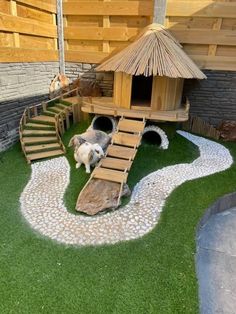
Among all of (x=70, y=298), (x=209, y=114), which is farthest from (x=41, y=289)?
(x=209, y=114)

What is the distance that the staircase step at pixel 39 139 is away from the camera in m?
8.71

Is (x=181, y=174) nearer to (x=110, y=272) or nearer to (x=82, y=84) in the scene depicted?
(x=110, y=272)

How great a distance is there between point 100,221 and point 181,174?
10.5 ft

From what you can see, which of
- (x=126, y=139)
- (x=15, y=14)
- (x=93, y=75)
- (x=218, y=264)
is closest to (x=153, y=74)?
(x=126, y=139)

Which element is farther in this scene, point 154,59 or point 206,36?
point 206,36

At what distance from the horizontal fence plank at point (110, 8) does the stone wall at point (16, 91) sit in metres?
2.51

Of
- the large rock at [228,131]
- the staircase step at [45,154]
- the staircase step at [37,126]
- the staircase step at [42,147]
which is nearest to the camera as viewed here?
the staircase step at [45,154]

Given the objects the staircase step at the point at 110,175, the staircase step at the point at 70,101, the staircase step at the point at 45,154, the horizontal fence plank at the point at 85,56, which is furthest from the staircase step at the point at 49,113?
the staircase step at the point at 110,175

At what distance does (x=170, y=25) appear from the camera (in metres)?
Answer: 10.2

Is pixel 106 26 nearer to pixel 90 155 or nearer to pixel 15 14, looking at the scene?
pixel 15 14

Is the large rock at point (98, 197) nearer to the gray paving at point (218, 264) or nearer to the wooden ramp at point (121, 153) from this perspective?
the wooden ramp at point (121, 153)

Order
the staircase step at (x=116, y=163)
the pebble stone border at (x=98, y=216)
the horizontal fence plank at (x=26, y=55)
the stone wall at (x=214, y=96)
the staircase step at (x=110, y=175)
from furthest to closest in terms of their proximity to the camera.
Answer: the stone wall at (x=214, y=96) < the horizontal fence plank at (x=26, y=55) < the staircase step at (x=116, y=163) < the staircase step at (x=110, y=175) < the pebble stone border at (x=98, y=216)

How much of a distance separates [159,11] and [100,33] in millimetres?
2473

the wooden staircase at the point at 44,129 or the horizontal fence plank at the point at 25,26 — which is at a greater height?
the horizontal fence plank at the point at 25,26
